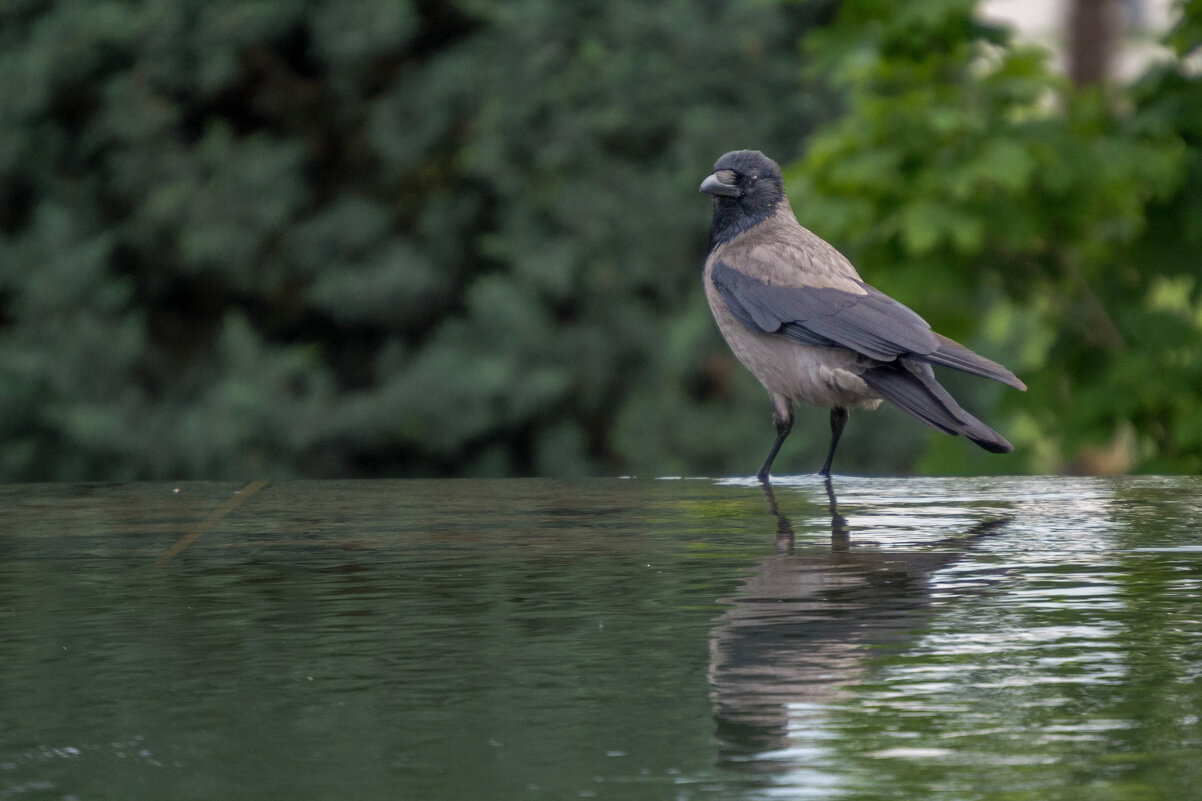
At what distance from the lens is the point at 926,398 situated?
3805 millimetres

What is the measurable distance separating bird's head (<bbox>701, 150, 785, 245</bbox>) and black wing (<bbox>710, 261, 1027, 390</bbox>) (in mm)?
345

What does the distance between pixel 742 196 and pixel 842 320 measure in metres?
0.90

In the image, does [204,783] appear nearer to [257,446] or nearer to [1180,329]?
[1180,329]

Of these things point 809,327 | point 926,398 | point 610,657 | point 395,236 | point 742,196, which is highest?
point 395,236

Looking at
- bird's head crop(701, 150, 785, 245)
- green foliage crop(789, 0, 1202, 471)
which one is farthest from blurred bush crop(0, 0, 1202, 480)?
bird's head crop(701, 150, 785, 245)

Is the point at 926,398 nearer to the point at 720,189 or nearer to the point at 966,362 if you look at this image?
the point at 966,362

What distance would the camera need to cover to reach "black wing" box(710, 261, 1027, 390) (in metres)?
3.79

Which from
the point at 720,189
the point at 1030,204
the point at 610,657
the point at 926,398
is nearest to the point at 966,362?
the point at 926,398

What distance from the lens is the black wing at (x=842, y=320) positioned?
3.79 meters

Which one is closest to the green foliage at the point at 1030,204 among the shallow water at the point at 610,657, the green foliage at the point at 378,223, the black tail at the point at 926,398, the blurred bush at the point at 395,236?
the blurred bush at the point at 395,236

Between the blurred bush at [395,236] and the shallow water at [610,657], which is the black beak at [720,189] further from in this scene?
the blurred bush at [395,236]

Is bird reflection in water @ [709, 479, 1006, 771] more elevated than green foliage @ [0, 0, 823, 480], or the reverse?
green foliage @ [0, 0, 823, 480]

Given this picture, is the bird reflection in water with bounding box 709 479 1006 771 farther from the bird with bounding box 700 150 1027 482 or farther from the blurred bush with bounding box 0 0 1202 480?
the blurred bush with bounding box 0 0 1202 480

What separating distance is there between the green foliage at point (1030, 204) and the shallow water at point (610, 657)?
3998 millimetres
